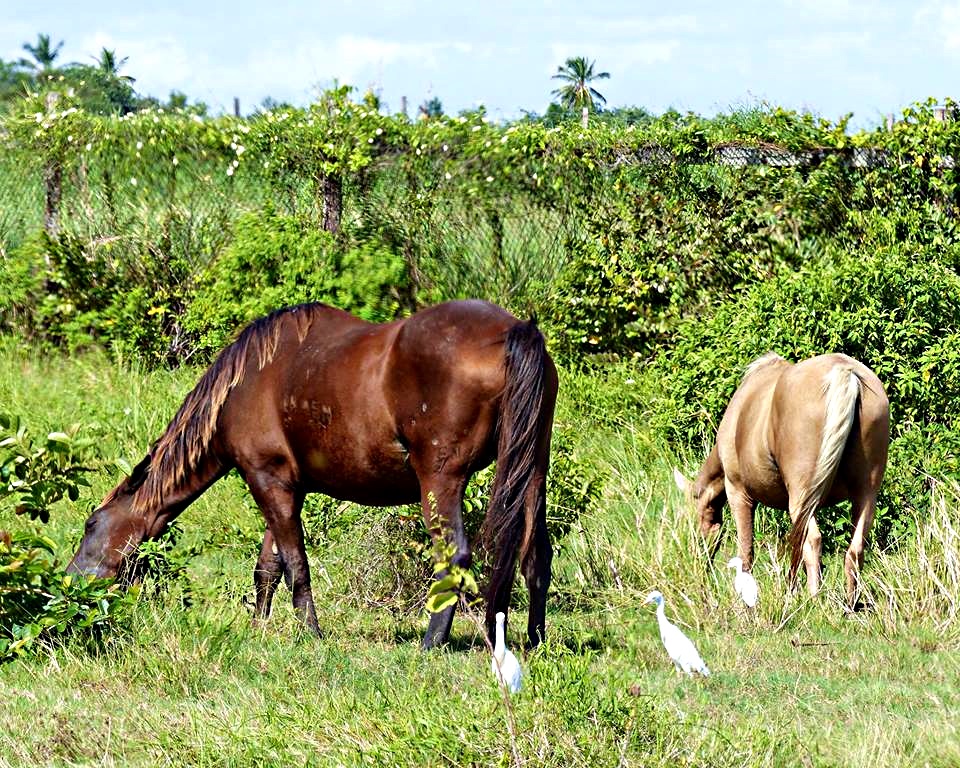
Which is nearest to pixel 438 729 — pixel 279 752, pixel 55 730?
pixel 279 752

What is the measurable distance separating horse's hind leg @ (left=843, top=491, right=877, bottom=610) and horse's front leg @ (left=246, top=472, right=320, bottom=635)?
274 centimetres

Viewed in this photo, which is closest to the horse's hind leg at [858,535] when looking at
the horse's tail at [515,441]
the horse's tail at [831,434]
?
the horse's tail at [831,434]

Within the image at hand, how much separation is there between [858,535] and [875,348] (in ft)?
5.47

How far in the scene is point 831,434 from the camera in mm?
6895

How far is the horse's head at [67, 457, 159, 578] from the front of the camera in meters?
6.53

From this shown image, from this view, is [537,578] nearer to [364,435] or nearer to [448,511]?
[448,511]

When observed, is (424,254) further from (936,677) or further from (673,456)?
(936,677)

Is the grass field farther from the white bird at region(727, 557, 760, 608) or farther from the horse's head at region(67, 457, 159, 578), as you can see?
the horse's head at region(67, 457, 159, 578)

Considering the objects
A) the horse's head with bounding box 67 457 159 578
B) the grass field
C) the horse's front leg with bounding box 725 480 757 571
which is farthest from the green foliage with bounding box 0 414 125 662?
the horse's front leg with bounding box 725 480 757 571

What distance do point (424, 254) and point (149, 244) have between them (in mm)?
2538

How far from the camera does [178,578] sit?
6.42 metres

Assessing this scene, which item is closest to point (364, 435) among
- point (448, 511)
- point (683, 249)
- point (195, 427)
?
point (448, 511)

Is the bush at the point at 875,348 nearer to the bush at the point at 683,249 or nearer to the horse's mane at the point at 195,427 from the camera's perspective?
the bush at the point at 683,249

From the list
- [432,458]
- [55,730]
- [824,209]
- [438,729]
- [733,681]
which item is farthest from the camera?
[824,209]
